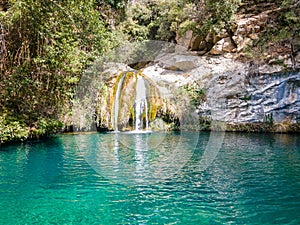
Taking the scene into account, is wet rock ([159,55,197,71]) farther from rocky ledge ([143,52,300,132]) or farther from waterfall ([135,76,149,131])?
waterfall ([135,76,149,131])

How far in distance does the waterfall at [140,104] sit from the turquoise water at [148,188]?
824 centimetres

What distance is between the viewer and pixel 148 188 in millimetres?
5535

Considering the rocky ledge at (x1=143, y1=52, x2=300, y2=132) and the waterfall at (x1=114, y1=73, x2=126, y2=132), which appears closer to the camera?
the rocky ledge at (x1=143, y1=52, x2=300, y2=132)

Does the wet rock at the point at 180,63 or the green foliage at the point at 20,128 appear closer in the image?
the green foliage at the point at 20,128

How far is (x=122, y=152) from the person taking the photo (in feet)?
32.0

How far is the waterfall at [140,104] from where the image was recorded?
17.6 meters

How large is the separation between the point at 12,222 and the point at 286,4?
17.4m

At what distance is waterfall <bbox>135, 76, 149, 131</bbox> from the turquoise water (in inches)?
324

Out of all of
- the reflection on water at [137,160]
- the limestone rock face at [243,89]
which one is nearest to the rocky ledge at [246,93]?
the limestone rock face at [243,89]

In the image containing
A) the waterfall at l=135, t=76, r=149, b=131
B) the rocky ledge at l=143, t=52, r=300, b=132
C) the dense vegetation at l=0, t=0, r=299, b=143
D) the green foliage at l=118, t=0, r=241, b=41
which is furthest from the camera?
the green foliage at l=118, t=0, r=241, b=41

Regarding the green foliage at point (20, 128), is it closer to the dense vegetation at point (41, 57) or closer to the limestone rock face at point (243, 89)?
the dense vegetation at point (41, 57)

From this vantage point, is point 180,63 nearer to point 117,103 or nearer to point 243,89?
point 243,89

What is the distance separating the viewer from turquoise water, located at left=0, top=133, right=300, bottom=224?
4164mm

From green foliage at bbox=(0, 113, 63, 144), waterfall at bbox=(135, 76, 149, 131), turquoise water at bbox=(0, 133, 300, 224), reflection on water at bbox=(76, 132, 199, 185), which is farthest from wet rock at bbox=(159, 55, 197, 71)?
turquoise water at bbox=(0, 133, 300, 224)
